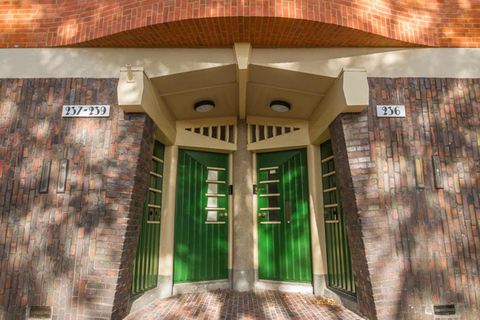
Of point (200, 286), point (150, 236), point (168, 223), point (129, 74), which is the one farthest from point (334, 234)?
point (129, 74)

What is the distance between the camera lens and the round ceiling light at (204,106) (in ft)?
16.8

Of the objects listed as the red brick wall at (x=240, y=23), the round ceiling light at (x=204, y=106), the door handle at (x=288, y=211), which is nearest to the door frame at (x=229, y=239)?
the round ceiling light at (x=204, y=106)

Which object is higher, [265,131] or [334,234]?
[265,131]

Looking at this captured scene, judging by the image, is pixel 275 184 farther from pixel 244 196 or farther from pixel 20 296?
pixel 20 296

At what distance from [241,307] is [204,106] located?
10.4ft

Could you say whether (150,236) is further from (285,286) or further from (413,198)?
(413,198)

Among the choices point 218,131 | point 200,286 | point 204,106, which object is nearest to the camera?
point 204,106

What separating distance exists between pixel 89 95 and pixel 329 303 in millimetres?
4538

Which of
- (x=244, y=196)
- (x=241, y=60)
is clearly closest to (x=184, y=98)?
(x=241, y=60)

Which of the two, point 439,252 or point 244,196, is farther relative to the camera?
point 244,196

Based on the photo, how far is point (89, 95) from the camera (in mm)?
4195

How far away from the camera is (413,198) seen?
154 inches

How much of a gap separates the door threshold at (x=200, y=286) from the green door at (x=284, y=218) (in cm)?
65

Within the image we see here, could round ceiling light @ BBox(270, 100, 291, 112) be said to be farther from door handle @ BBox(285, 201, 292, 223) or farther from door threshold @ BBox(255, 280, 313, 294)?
door threshold @ BBox(255, 280, 313, 294)
